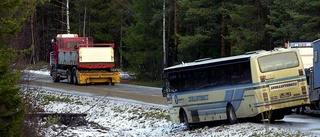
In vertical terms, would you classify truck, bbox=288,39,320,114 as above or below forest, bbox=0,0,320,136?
below

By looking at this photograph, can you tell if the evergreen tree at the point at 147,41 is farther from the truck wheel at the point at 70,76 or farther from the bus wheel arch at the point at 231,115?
the bus wheel arch at the point at 231,115

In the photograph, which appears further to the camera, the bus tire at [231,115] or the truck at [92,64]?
the truck at [92,64]

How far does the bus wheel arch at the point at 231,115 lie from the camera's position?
74.1 ft

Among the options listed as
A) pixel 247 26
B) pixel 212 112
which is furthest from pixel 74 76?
pixel 212 112

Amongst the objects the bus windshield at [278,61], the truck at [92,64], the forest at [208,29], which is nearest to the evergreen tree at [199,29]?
the forest at [208,29]

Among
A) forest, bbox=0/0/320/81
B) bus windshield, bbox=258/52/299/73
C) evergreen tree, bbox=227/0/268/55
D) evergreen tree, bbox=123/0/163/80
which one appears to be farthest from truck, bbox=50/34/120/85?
bus windshield, bbox=258/52/299/73

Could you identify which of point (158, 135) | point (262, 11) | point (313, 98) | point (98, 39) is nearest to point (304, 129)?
point (313, 98)

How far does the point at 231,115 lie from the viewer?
2278 cm

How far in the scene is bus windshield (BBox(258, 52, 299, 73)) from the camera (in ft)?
70.7

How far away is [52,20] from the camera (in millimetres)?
87125

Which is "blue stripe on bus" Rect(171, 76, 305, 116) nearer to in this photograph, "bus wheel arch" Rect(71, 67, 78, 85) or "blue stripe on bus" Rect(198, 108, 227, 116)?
"blue stripe on bus" Rect(198, 108, 227, 116)

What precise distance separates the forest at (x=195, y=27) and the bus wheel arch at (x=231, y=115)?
25.7 ft

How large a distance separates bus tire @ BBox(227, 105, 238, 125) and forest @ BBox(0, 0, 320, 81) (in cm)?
787

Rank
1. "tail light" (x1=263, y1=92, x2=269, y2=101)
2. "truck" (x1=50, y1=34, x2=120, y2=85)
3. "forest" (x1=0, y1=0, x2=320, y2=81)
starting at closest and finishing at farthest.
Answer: "tail light" (x1=263, y1=92, x2=269, y2=101) < "forest" (x1=0, y1=0, x2=320, y2=81) < "truck" (x1=50, y1=34, x2=120, y2=85)
